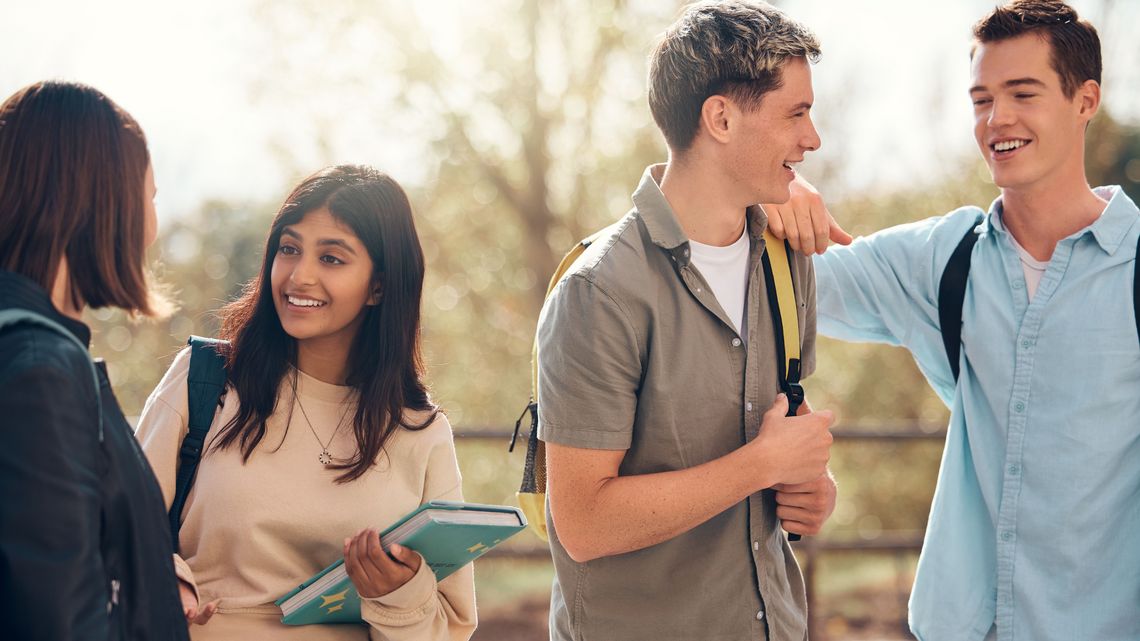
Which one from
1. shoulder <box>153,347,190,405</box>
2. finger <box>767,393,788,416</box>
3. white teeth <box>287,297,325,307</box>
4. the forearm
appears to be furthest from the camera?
white teeth <box>287,297,325,307</box>

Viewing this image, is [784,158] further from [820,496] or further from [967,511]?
[967,511]

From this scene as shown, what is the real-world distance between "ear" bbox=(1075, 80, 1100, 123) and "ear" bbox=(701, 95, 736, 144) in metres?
1.02


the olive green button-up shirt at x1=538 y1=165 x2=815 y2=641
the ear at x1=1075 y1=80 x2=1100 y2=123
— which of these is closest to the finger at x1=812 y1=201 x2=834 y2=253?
the olive green button-up shirt at x1=538 y1=165 x2=815 y2=641

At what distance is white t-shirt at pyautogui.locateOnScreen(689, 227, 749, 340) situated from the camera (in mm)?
2254

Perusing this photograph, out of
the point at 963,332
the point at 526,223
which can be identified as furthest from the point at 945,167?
the point at 963,332

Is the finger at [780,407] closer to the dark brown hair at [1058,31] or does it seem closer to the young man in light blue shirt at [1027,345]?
the young man in light blue shirt at [1027,345]

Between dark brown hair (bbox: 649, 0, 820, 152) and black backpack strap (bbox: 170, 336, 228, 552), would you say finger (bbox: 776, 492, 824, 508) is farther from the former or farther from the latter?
black backpack strap (bbox: 170, 336, 228, 552)

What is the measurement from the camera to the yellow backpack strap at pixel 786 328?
2268 mm

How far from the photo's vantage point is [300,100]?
9.15 m

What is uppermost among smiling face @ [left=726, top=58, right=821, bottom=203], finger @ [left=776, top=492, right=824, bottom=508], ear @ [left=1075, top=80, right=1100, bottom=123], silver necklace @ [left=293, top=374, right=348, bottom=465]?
ear @ [left=1075, top=80, right=1100, bottom=123]

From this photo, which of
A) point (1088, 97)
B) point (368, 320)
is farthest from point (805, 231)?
point (368, 320)

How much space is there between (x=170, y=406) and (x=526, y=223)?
23.1 ft

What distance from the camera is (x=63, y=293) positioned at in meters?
1.62

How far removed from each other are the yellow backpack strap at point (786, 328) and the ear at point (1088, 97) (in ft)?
3.13
